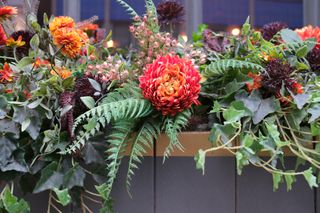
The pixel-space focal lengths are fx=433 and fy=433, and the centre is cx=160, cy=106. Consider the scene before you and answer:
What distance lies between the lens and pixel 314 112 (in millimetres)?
826

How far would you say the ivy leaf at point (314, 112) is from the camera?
82 cm

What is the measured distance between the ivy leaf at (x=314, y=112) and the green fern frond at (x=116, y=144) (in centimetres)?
35

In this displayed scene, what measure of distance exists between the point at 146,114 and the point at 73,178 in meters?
0.19

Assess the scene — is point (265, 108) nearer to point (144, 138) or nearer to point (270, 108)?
point (270, 108)

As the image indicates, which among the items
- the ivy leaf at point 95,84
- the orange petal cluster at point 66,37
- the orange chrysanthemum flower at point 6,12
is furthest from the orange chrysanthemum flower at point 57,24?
the ivy leaf at point 95,84

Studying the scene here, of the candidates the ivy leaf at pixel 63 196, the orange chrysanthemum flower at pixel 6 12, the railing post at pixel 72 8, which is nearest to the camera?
the ivy leaf at pixel 63 196

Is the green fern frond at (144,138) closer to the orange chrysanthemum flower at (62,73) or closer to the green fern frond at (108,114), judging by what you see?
the green fern frond at (108,114)

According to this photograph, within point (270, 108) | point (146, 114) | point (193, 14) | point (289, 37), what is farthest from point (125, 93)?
point (193, 14)

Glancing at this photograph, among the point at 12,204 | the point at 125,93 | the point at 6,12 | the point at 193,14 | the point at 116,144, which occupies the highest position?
the point at 193,14

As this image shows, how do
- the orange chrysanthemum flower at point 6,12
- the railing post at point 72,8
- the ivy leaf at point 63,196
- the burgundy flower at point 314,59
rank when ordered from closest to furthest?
the ivy leaf at point 63,196 → the burgundy flower at point 314,59 → the orange chrysanthemum flower at point 6,12 → the railing post at point 72,8

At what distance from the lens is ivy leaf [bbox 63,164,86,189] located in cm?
83

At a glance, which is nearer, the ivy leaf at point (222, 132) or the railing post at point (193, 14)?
the ivy leaf at point (222, 132)

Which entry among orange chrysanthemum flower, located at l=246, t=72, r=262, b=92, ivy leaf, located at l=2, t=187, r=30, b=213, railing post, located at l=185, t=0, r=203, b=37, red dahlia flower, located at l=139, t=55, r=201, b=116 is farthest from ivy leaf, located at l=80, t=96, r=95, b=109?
railing post, located at l=185, t=0, r=203, b=37

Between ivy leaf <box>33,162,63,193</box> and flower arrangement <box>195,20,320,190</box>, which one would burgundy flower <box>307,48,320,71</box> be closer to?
flower arrangement <box>195,20,320,190</box>
